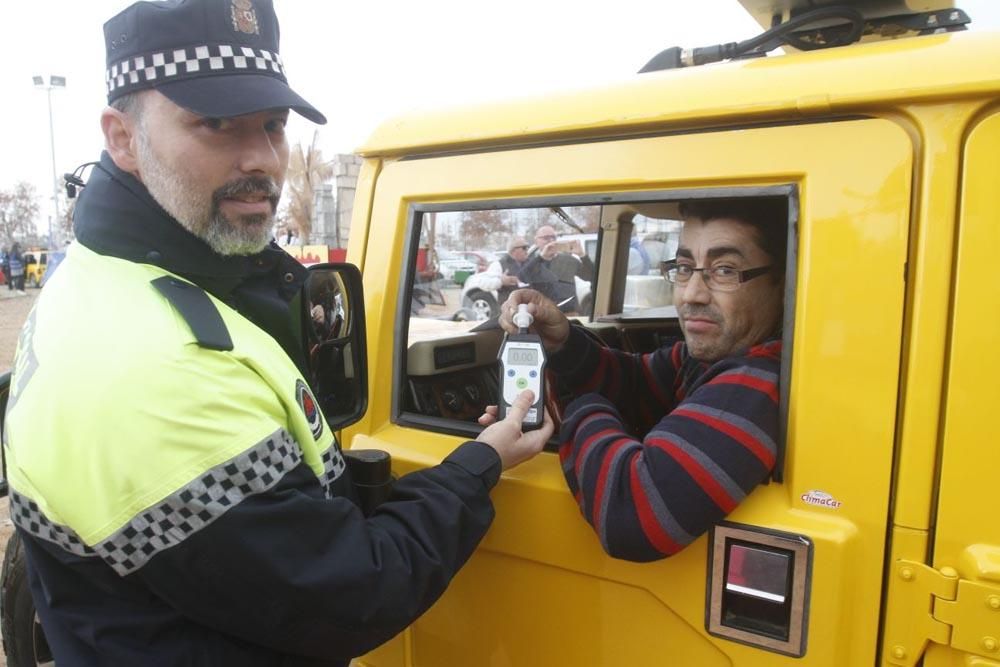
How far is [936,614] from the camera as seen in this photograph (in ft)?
3.68

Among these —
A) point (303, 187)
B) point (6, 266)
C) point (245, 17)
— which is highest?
point (303, 187)

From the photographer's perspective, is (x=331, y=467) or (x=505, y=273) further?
(x=505, y=273)

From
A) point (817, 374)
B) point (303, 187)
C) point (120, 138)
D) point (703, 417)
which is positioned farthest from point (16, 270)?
point (817, 374)

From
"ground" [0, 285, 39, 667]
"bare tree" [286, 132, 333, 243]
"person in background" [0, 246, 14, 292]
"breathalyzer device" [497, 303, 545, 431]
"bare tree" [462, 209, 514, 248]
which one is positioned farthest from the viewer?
"bare tree" [286, 132, 333, 243]

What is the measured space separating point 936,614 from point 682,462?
1.47ft

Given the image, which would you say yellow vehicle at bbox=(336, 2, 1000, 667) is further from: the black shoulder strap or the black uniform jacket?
the black shoulder strap

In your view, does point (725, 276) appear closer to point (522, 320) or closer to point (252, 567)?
point (522, 320)

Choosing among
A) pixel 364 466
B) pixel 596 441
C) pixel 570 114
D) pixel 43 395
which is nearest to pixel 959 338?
pixel 596 441

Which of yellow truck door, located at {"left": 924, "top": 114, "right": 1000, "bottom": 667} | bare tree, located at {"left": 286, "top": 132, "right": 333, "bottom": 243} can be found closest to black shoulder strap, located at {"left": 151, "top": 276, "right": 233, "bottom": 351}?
yellow truck door, located at {"left": 924, "top": 114, "right": 1000, "bottom": 667}

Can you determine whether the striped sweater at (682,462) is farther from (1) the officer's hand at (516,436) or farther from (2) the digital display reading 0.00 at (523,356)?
(2) the digital display reading 0.00 at (523,356)

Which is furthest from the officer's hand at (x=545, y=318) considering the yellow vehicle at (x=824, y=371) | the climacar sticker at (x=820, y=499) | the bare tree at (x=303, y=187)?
the bare tree at (x=303, y=187)

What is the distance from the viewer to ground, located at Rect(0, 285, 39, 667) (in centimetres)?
468

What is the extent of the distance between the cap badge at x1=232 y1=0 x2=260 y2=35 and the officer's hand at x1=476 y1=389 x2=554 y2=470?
93 cm

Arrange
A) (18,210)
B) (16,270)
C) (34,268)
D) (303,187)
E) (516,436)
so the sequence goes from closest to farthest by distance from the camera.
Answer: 1. (516,436)
2. (16,270)
3. (303,187)
4. (34,268)
5. (18,210)
